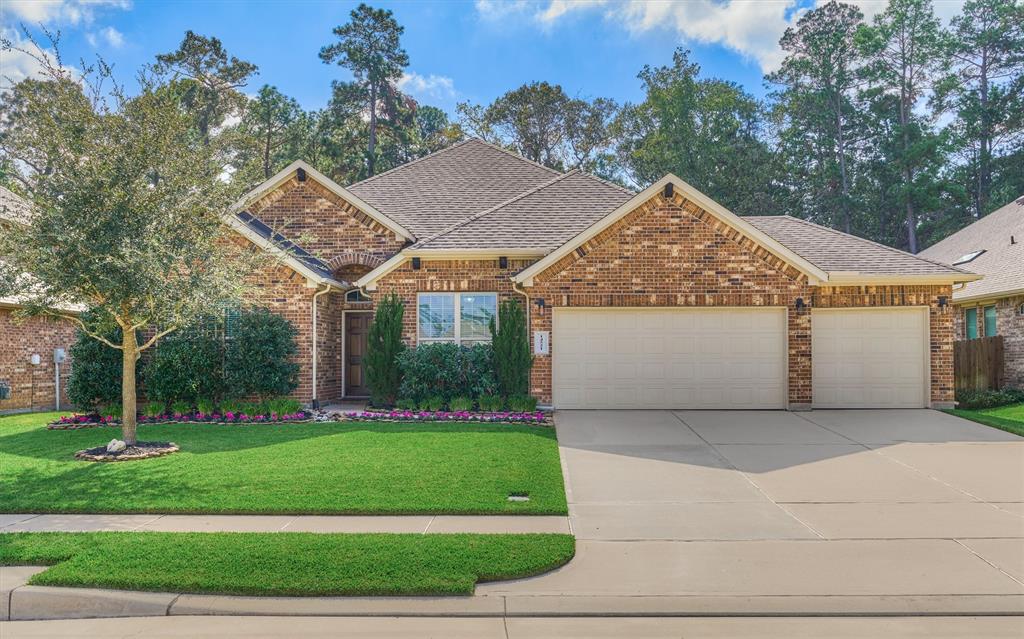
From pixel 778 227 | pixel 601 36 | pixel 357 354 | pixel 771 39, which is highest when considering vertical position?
pixel 771 39

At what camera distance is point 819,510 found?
662 centimetres

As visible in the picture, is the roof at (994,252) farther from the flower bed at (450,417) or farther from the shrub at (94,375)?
the shrub at (94,375)

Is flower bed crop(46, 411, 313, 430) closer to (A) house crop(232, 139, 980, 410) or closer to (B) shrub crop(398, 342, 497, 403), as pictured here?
(A) house crop(232, 139, 980, 410)

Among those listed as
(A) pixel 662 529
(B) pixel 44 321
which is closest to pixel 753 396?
(A) pixel 662 529

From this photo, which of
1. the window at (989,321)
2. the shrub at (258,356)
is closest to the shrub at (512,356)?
the shrub at (258,356)

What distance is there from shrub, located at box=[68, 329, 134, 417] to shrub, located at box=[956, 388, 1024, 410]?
60.5ft

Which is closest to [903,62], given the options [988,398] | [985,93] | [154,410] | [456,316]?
[985,93]

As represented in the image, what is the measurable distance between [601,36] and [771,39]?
19.4 m

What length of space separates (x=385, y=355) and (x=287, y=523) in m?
7.61

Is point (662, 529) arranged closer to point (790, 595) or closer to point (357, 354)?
point (790, 595)

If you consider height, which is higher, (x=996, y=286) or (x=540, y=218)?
(x=540, y=218)

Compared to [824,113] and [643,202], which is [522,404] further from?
[824,113]

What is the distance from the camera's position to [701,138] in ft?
110

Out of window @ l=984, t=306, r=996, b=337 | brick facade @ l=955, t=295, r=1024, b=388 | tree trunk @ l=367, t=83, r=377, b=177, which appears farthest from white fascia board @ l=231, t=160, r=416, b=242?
tree trunk @ l=367, t=83, r=377, b=177
